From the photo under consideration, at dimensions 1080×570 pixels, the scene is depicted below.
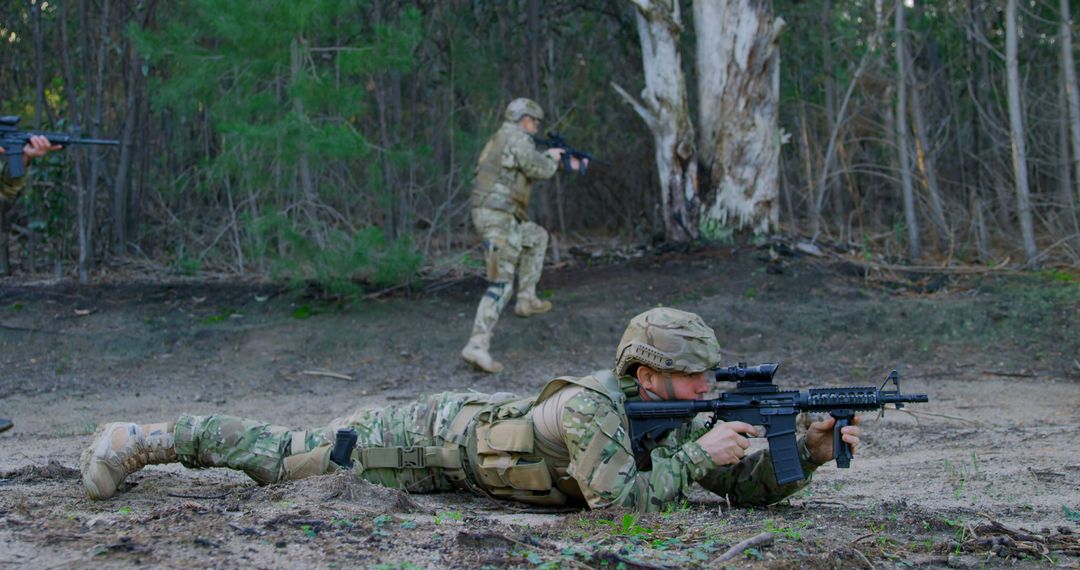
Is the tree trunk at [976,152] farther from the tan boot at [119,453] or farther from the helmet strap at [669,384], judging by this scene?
the tan boot at [119,453]

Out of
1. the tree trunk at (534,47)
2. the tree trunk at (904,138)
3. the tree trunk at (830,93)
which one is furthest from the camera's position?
the tree trunk at (830,93)

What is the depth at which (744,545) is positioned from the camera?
358cm

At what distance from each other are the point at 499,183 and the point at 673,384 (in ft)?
18.3

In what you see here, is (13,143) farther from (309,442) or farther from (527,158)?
(309,442)

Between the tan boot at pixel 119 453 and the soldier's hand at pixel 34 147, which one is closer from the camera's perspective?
the tan boot at pixel 119 453

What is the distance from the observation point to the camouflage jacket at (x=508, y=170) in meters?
9.80

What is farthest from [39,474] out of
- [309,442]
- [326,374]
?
[326,374]

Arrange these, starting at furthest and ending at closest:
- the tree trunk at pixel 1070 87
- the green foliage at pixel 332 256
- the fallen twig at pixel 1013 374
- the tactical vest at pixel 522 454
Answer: the tree trunk at pixel 1070 87 → the green foliage at pixel 332 256 → the fallen twig at pixel 1013 374 → the tactical vest at pixel 522 454

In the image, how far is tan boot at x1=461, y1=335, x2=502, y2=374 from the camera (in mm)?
9406

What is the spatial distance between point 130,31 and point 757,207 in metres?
6.48

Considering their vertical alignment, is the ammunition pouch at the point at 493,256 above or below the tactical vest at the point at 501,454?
above

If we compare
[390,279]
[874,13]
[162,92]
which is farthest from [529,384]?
[874,13]

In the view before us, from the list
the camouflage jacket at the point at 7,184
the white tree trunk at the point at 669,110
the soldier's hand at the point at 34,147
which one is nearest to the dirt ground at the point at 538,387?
the white tree trunk at the point at 669,110

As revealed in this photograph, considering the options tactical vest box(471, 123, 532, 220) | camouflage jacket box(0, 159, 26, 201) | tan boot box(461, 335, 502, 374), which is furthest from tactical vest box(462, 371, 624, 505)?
tactical vest box(471, 123, 532, 220)
